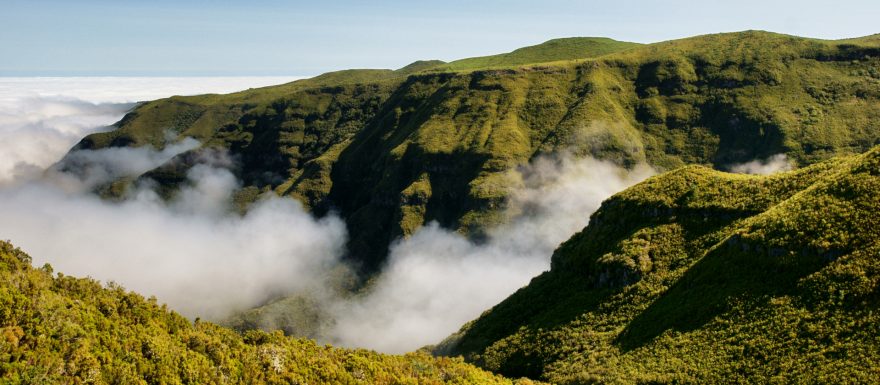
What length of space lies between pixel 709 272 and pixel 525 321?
43.2m

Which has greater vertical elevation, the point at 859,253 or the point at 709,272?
the point at 859,253

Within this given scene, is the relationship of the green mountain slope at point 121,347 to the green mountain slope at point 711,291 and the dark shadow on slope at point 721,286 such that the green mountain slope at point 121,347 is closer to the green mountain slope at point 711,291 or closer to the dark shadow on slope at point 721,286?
the green mountain slope at point 711,291

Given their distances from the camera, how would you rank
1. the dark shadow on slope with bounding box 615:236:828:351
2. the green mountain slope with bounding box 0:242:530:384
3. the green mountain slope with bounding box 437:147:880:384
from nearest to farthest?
1. the green mountain slope with bounding box 0:242:530:384
2. the green mountain slope with bounding box 437:147:880:384
3. the dark shadow on slope with bounding box 615:236:828:351

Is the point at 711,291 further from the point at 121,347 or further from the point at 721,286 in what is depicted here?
the point at 121,347

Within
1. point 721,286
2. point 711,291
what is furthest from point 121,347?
point 721,286

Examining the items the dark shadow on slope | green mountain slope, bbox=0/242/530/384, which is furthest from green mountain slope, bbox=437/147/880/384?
green mountain slope, bbox=0/242/530/384

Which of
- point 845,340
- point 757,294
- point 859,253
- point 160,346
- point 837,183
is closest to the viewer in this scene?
point 160,346

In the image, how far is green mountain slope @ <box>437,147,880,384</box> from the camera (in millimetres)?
79375

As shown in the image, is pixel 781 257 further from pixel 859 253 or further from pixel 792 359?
pixel 792 359

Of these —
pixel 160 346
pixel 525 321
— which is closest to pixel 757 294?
pixel 525 321

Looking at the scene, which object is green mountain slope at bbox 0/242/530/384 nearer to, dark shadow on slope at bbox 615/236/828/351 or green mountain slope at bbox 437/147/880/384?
green mountain slope at bbox 437/147/880/384

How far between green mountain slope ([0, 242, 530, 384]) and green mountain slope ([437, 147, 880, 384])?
44.3 m

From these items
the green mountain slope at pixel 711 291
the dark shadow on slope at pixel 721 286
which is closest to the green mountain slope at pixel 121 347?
the green mountain slope at pixel 711 291

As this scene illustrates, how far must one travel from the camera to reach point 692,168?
139 m
